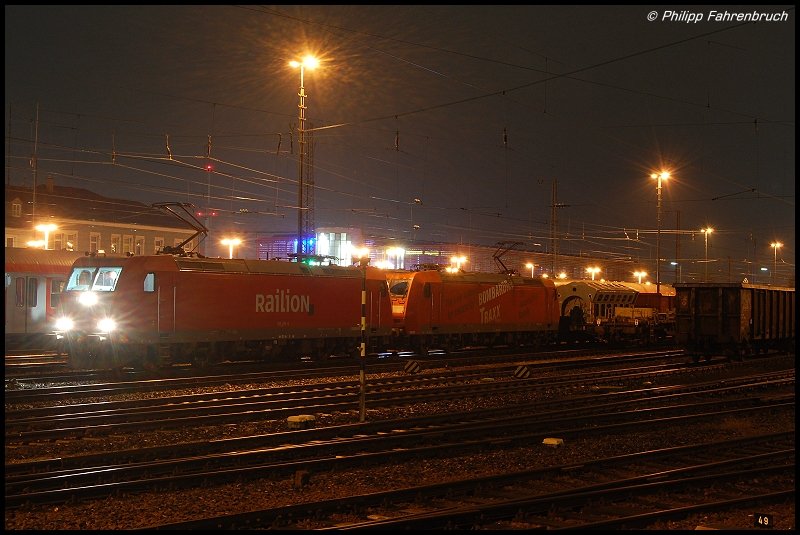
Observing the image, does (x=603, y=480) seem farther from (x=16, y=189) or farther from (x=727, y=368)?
(x=16, y=189)

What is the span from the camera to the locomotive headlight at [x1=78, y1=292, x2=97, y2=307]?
21.3 m

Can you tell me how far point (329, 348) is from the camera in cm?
2678

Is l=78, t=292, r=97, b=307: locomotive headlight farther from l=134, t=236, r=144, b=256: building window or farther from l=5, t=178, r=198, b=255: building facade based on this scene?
l=134, t=236, r=144, b=256: building window

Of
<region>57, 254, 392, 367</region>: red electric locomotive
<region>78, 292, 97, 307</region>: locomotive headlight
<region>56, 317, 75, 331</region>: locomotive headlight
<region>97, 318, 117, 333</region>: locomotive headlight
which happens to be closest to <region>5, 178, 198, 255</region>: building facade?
<region>57, 254, 392, 367</region>: red electric locomotive

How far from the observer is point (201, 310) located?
22.2 meters

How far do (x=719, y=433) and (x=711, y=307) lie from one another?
1458 centimetres

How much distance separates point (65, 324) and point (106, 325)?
1492 mm

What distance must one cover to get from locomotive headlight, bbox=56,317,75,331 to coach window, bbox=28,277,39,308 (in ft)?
31.0

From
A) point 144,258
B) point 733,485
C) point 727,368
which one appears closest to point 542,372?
point 727,368

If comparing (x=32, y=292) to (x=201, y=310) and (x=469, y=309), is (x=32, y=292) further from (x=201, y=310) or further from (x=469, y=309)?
(x=469, y=309)

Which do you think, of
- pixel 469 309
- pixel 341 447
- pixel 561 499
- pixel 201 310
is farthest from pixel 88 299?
pixel 561 499

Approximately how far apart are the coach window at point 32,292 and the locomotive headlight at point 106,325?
10.8 meters

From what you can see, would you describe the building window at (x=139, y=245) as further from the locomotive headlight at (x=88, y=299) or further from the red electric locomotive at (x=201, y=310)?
the locomotive headlight at (x=88, y=299)

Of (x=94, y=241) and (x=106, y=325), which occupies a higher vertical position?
(x=94, y=241)
